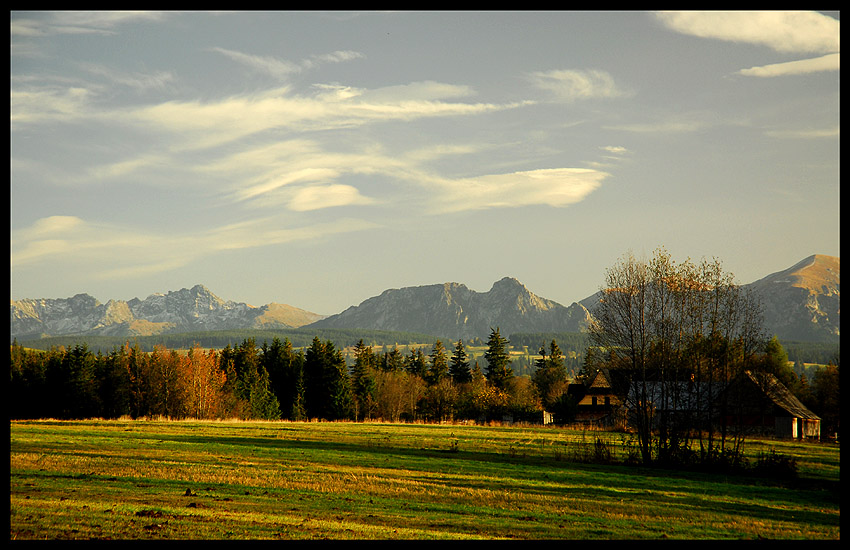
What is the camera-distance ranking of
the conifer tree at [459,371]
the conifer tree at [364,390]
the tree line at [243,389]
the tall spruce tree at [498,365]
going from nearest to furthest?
the tree line at [243,389], the conifer tree at [364,390], the tall spruce tree at [498,365], the conifer tree at [459,371]

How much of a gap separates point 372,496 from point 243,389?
85.4m

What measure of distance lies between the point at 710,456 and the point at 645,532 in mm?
24054

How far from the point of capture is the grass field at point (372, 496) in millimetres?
17141

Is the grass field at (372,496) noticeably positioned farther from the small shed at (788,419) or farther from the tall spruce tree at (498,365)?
the tall spruce tree at (498,365)

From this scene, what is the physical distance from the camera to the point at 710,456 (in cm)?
4022

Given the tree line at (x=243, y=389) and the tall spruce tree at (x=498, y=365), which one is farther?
the tall spruce tree at (x=498, y=365)

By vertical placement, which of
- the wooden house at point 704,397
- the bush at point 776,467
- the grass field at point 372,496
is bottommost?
the bush at point 776,467

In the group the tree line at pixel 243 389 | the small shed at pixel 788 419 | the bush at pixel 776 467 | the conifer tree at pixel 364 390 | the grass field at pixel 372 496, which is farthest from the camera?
the conifer tree at pixel 364 390

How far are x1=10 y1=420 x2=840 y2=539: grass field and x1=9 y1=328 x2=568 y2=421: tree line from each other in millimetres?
60090

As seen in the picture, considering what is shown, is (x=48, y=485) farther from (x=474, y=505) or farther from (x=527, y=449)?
(x=527, y=449)

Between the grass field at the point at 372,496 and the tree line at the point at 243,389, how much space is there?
6009 centimetres

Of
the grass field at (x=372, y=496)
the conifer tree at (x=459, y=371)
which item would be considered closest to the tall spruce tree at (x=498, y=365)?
the conifer tree at (x=459, y=371)

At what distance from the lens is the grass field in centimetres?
1714
